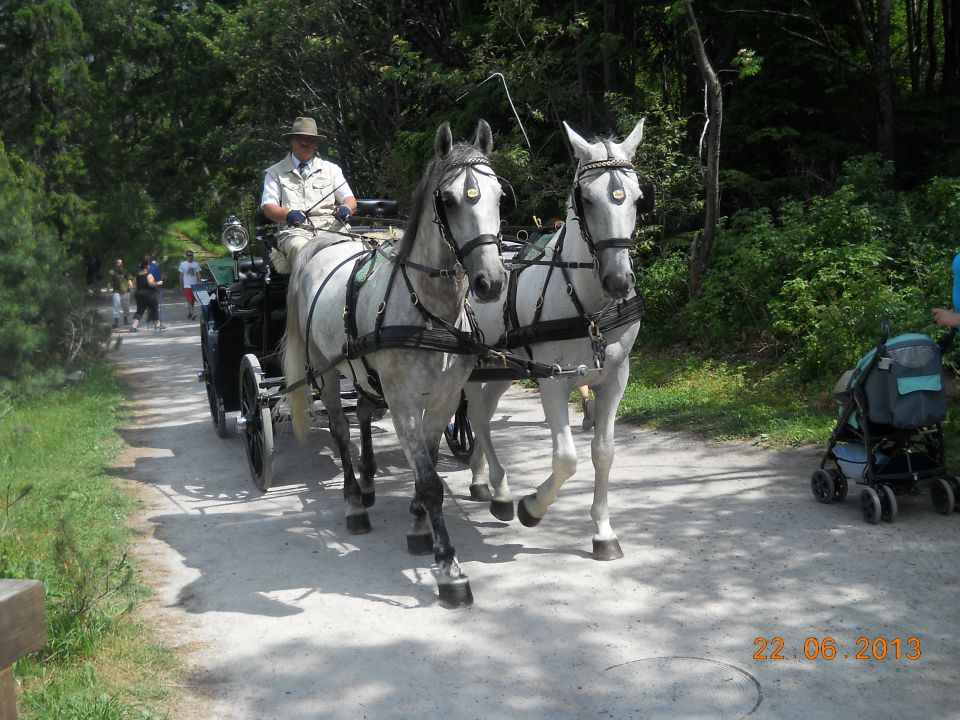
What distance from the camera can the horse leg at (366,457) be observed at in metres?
6.73

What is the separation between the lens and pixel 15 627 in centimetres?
231

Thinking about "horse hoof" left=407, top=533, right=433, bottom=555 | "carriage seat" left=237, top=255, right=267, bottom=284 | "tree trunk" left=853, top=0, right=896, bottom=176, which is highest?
"tree trunk" left=853, top=0, right=896, bottom=176

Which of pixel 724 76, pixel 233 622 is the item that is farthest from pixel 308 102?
pixel 233 622

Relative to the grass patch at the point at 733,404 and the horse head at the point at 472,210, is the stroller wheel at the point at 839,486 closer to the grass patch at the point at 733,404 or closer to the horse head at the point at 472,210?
the grass patch at the point at 733,404

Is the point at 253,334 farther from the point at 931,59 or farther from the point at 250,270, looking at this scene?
the point at 931,59

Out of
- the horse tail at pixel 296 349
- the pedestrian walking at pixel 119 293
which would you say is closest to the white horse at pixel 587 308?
the horse tail at pixel 296 349

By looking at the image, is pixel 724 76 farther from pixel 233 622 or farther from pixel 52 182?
pixel 52 182

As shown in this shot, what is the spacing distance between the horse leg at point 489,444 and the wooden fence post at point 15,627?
13.7 ft

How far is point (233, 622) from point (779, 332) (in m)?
7.54

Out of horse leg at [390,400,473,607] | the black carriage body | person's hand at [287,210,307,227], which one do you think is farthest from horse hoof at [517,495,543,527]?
the black carriage body

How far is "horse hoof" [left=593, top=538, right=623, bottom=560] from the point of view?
5598mm

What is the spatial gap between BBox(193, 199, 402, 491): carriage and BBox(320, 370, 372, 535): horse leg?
0.52 meters

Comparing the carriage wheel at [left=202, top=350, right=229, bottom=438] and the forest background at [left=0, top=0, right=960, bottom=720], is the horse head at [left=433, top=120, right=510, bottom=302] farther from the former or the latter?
the carriage wheel at [left=202, top=350, right=229, bottom=438]

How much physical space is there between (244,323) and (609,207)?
4.79 metres
